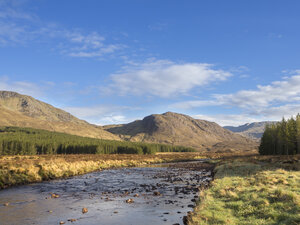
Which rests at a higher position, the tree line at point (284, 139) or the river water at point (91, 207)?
the tree line at point (284, 139)

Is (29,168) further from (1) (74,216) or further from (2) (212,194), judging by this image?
(2) (212,194)

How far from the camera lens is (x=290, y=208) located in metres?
13.8

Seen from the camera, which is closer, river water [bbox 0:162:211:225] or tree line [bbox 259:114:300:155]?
river water [bbox 0:162:211:225]

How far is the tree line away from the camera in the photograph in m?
83.2

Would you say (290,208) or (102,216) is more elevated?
(290,208)

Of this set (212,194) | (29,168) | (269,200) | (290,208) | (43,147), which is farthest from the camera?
(43,147)

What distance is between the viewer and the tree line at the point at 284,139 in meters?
83.2

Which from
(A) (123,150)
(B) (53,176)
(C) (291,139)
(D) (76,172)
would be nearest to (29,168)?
(B) (53,176)

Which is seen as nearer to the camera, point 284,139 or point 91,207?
point 91,207

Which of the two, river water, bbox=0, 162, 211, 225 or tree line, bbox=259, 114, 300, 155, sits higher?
tree line, bbox=259, 114, 300, 155

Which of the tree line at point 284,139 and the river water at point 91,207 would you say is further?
the tree line at point 284,139

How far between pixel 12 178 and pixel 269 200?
3142 centimetres

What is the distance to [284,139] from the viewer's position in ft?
284

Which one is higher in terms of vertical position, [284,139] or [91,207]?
[284,139]
